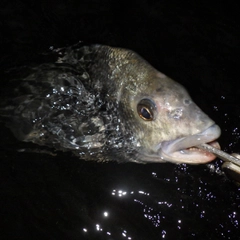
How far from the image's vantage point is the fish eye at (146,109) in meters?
3.32

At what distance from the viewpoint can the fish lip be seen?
2.95 m

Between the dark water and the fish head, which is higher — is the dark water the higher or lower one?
the lower one

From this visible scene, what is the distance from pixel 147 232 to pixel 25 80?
2230mm

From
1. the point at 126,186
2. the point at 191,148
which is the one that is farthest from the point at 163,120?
the point at 126,186

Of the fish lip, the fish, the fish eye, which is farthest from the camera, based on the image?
the fish eye

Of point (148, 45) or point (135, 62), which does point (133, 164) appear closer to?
point (135, 62)

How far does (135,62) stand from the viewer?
3.79 metres

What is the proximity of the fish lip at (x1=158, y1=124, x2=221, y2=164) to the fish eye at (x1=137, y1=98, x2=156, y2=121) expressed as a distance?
0.32 m

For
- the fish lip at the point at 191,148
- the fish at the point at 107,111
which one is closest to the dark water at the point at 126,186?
the fish at the point at 107,111

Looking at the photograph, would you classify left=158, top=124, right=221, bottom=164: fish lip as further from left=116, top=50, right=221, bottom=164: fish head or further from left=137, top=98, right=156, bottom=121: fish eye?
left=137, top=98, right=156, bottom=121: fish eye

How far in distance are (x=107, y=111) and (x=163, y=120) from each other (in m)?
0.84

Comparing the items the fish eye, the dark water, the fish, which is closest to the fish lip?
the fish

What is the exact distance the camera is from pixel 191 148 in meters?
3.10

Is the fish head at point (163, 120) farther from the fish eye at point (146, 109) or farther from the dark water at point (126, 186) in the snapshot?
the dark water at point (126, 186)
